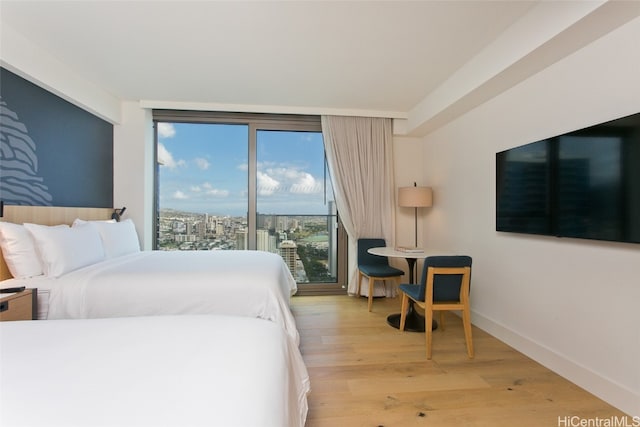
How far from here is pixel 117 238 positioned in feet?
9.37

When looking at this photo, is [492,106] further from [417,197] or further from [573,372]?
[573,372]

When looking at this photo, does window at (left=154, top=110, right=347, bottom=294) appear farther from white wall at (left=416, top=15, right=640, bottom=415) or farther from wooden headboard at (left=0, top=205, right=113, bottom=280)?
white wall at (left=416, top=15, right=640, bottom=415)

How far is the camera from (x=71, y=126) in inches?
114

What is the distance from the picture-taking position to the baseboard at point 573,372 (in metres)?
1.66

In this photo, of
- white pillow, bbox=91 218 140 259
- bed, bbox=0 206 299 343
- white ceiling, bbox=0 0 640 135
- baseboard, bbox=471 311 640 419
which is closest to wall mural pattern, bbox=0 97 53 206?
bed, bbox=0 206 299 343

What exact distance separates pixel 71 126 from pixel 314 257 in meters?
3.17

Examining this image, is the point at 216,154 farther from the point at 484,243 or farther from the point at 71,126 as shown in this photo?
the point at 484,243

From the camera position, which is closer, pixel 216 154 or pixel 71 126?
pixel 71 126

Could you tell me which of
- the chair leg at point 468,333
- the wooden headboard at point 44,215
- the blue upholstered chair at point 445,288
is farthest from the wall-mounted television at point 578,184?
the wooden headboard at point 44,215

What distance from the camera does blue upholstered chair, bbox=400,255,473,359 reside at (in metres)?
2.28

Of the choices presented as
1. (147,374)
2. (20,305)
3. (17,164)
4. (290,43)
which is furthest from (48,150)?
(147,374)

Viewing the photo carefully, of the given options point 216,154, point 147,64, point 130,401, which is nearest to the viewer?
point 130,401

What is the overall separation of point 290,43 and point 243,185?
210 cm

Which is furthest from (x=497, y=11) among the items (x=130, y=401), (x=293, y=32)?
(x=130, y=401)
